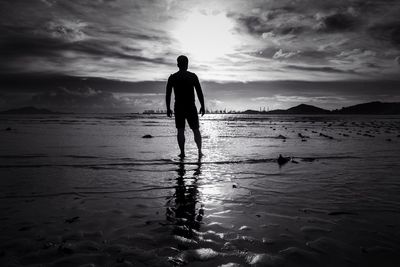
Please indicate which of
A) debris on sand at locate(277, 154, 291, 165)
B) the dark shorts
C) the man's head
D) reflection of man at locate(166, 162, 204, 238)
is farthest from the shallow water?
the man's head

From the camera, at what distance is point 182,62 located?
8867 mm

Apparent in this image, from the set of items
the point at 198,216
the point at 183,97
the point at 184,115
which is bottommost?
the point at 198,216

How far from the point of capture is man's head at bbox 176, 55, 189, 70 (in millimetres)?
8812

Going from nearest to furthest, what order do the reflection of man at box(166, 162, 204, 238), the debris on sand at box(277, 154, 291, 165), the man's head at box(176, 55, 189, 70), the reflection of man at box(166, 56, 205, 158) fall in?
the reflection of man at box(166, 162, 204, 238) → the debris on sand at box(277, 154, 291, 165) → the man's head at box(176, 55, 189, 70) → the reflection of man at box(166, 56, 205, 158)

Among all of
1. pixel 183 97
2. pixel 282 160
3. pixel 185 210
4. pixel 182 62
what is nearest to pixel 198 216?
pixel 185 210

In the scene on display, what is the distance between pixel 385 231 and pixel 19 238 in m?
3.49

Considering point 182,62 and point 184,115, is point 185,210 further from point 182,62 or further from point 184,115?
point 182,62

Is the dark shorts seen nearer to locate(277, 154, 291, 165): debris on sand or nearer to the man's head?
the man's head

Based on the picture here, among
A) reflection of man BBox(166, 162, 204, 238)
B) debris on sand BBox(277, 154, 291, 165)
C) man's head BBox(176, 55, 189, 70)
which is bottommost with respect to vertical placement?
reflection of man BBox(166, 162, 204, 238)

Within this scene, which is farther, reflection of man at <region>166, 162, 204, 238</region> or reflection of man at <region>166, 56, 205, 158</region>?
reflection of man at <region>166, 56, 205, 158</region>

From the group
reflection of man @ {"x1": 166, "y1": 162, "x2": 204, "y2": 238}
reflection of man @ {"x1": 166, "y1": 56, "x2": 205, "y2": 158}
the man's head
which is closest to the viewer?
reflection of man @ {"x1": 166, "y1": 162, "x2": 204, "y2": 238}

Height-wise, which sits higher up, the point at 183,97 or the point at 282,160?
the point at 183,97

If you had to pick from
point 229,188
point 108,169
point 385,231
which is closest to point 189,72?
point 108,169

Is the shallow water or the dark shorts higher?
the dark shorts
